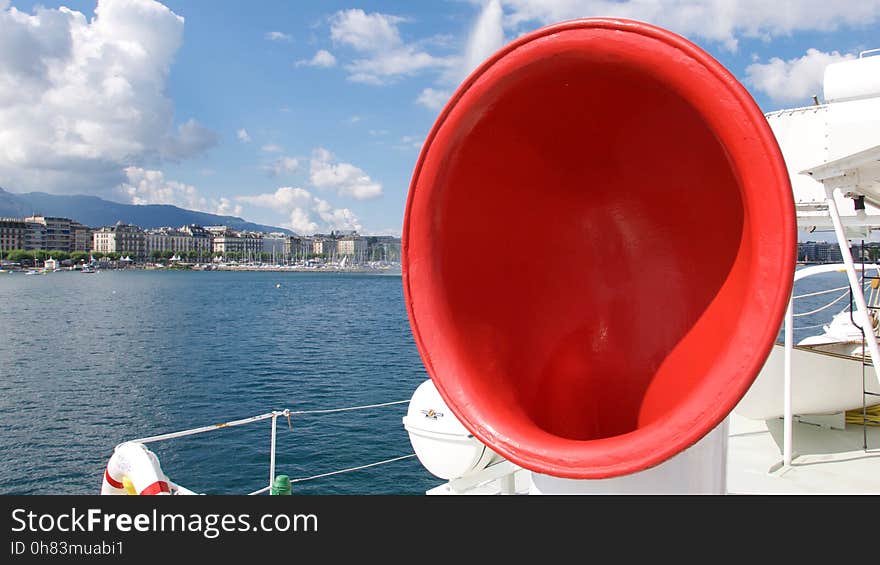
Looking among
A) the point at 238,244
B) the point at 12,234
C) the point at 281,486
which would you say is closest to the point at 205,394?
the point at 281,486

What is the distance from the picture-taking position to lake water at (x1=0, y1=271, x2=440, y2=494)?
12805 mm

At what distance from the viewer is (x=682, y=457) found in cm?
201

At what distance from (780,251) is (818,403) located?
5074 mm

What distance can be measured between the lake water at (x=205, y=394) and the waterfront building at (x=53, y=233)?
11307cm

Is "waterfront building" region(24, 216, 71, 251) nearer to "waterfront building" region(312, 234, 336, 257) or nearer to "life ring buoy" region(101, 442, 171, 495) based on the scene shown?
"waterfront building" region(312, 234, 336, 257)

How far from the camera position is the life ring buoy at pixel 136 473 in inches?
133

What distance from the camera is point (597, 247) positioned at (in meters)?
2.51

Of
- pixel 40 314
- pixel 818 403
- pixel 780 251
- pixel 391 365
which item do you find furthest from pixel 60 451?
pixel 40 314

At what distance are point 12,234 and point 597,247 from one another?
543ft

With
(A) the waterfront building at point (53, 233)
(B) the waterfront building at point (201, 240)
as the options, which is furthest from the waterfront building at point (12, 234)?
(B) the waterfront building at point (201, 240)

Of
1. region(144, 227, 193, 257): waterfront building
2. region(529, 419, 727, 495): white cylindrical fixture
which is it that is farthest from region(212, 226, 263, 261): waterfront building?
region(529, 419, 727, 495): white cylindrical fixture

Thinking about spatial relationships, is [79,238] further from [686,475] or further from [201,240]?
[686,475]

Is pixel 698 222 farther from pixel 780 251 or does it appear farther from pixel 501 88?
pixel 501 88

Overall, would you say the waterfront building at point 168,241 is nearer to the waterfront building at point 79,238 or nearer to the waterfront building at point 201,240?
the waterfront building at point 201,240
